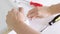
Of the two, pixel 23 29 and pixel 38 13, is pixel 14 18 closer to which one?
pixel 23 29

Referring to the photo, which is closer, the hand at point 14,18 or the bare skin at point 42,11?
the hand at point 14,18

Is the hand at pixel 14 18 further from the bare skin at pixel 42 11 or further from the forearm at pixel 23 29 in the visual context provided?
the bare skin at pixel 42 11

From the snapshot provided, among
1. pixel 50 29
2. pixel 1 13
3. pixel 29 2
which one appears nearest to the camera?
pixel 50 29

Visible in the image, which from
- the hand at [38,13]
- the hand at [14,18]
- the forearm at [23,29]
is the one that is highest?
the hand at [14,18]

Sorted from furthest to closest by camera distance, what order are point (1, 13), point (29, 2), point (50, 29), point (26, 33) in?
point (29, 2) < point (1, 13) < point (50, 29) < point (26, 33)

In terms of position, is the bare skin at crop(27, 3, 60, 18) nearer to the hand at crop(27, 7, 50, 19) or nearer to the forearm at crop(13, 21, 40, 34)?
the hand at crop(27, 7, 50, 19)

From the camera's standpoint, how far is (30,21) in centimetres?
67

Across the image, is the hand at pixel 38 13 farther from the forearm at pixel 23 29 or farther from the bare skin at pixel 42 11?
the forearm at pixel 23 29

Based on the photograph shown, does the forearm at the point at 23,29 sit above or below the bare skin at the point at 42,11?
above

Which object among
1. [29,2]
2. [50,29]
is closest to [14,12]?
[50,29]

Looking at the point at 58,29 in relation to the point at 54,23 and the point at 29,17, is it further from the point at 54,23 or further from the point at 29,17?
the point at 29,17

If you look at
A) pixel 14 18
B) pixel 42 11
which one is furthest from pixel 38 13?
pixel 14 18

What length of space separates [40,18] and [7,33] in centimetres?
17

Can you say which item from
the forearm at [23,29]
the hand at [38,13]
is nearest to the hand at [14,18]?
the forearm at [23,29]
